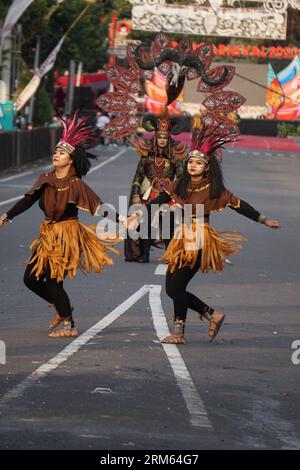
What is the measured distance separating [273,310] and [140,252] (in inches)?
198

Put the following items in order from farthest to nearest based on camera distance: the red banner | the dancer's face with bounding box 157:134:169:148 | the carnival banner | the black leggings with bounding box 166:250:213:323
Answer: the carnival banner
the red banner
the dancer's face with bounding box 157:134:169:148
the black leggings with bounding box 166:250:213:323

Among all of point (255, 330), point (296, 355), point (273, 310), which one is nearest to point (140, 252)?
point (273, 310)

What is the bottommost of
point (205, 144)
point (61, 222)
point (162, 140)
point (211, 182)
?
point (162, 140)

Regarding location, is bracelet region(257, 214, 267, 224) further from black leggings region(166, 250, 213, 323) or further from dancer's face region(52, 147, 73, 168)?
dancer's face region(52, 147, 73, 168)

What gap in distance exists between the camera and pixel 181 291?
1273cm

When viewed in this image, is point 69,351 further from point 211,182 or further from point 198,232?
point 211,182

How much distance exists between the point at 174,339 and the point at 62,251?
4.33 ft

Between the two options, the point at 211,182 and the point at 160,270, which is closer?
the point at 211,182

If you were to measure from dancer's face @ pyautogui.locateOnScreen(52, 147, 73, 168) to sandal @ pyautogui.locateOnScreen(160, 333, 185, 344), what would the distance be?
5.84 feet

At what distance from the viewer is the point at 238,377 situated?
10867 mm

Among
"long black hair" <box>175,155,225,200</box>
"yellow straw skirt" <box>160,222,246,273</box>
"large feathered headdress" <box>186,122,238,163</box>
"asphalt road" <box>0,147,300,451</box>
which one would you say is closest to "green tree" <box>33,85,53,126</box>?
"asphalt road" <box>0,147,300,451</box>

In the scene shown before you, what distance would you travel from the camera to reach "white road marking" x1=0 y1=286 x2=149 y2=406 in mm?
9805

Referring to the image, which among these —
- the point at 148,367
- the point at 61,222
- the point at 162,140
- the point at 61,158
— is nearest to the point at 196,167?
the point at 61,158

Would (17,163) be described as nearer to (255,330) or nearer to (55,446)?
(255,330)
